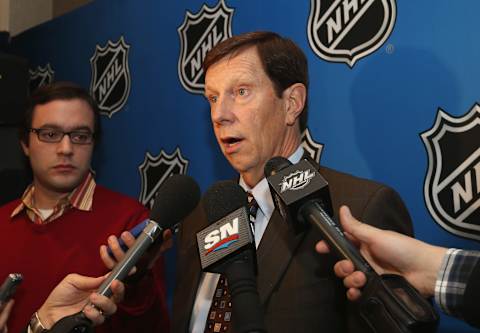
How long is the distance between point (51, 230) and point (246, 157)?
84 centimetres

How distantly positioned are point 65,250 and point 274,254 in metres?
0.87

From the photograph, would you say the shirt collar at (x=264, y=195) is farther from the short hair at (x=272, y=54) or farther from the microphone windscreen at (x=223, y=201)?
the microphone windscreen at (x=223, y=201)

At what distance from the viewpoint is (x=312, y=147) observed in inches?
66.9

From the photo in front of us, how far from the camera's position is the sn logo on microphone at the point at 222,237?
83 centimetres

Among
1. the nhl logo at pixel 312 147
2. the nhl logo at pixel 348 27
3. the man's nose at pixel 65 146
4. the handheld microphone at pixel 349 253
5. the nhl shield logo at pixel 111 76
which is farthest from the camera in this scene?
the nhl shield logo at pixel 111 76

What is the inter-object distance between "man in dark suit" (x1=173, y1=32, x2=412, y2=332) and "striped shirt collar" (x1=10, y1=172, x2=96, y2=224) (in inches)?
21.1

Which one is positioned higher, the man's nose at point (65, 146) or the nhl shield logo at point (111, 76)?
the nhl shield logo at point (111, 76)

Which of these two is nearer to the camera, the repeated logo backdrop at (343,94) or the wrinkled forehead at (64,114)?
the repeated logo backdrop at (343,94)

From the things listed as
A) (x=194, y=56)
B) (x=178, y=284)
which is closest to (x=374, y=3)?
(x=194, y=56)

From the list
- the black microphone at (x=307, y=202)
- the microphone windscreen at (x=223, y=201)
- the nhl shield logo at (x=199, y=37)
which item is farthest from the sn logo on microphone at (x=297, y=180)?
the nhl shield logo at (x=199, y=37)

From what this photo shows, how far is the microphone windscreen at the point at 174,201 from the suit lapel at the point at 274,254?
0.18m

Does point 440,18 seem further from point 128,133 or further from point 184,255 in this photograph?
point 128,133

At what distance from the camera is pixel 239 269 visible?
2.57ft

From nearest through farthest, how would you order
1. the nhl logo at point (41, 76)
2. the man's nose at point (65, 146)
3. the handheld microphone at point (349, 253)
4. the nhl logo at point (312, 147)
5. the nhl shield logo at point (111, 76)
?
the handheld microphone at point (349, 253)
the nhl logo at point (312, 147)
the man's nose at point (65, 146)
the nhl shield logo at point (111, 76)
the nhl logo at point (41, 76)
